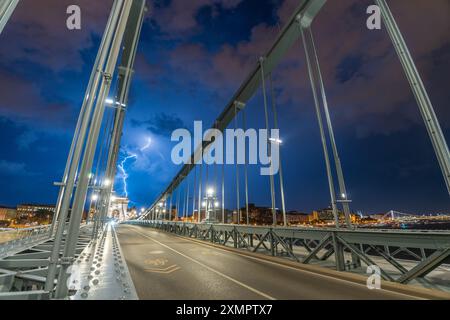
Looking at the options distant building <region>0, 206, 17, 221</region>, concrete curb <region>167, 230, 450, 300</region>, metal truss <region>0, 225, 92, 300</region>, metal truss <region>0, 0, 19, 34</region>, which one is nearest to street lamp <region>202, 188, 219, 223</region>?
concrete curb <region>167, 230, 450, 300</region>

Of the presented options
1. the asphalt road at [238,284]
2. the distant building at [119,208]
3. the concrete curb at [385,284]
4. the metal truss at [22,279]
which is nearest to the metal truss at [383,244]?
the concrete curb at [385,284]

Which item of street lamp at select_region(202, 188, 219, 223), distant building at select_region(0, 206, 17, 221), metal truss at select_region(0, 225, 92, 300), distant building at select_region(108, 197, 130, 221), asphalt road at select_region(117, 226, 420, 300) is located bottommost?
asphalt road at select_region(117, 226, 420, 300)

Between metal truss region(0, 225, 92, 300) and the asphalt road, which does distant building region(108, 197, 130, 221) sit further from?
the asphalt road

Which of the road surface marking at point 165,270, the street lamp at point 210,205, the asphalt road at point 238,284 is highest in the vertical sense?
the street lamp at point 210,205

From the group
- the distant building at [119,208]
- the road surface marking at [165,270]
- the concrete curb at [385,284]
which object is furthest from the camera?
the distant building at [119,208]

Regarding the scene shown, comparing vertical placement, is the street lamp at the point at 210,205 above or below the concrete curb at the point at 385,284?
above

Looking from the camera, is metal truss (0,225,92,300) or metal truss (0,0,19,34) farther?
metal truss (0,0,19,34)

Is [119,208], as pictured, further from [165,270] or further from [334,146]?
[334,146]

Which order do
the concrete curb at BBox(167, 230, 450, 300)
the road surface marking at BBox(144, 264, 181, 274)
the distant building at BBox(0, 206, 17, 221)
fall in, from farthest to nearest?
the distant building at BBox(0, 206, 17, 221) → the road surface marking at BBox(144, 264, 181, 274) → the concrete curb at BBox(167, 230, 450, 300)

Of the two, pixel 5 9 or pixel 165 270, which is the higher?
pixel 5 9

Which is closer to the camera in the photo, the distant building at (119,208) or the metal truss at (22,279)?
the metal truss at (22,279)

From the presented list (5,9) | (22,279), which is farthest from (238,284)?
(5,9)

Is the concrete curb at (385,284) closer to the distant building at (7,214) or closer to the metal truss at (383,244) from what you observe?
the metal truss at (383,244)
